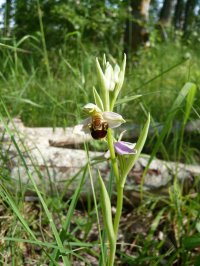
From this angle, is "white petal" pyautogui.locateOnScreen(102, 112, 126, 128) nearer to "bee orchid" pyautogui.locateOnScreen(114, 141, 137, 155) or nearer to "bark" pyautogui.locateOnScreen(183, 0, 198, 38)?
"bee orchid" pyautogui.locateOnScreen(114, 141, 137, 155)

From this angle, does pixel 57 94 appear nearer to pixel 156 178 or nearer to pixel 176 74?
pixel 156 178

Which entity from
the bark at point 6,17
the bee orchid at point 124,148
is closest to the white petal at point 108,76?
the bee orchid at point 124,148

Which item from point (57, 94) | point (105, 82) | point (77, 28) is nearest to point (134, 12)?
point (77, 28)

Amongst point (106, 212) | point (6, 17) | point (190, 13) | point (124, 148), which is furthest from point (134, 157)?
point (190, 13)

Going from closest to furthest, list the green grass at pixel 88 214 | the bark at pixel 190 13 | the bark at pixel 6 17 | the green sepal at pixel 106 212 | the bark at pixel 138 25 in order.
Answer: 1. the green sepal at pixel 106 212
2. the green grass at pixel 88 214
3. the bark at pixel 6 17
4. the bark at pixel 138 25
5. the bark at pixel 190 13

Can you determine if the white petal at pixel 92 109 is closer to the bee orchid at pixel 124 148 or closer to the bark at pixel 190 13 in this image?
the bee orchid at pixel 124 148

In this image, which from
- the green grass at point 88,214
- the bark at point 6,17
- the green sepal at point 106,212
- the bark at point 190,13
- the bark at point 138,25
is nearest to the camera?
the green sepal at point 106,212

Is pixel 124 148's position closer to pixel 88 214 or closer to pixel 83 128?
pixel 83 128

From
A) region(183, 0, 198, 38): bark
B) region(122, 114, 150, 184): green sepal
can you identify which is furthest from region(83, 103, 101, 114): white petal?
region(183, 0, 198, 38): bark
